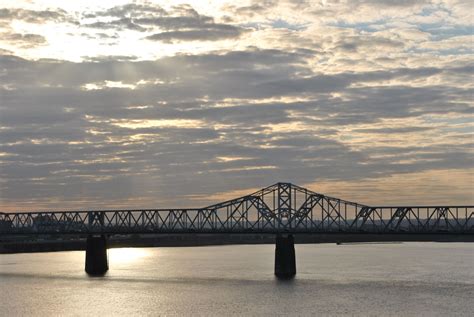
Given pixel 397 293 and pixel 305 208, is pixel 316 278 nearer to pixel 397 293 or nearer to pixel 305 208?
pixel 305 208

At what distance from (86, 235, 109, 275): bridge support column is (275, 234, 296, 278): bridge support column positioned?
3942 cm

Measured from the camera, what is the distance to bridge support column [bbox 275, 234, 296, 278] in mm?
147750

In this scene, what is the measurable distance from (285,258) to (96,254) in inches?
1691

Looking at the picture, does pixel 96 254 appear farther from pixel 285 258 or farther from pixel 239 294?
pixel 239 294

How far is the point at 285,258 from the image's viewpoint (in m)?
148

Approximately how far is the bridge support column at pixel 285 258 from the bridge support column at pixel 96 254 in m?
39.4

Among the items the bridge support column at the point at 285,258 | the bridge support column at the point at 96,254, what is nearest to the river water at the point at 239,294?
the bridge support column at the point at 285,258

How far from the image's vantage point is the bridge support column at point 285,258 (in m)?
148

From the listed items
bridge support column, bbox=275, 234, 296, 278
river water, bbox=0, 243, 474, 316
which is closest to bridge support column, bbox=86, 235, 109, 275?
river water, bbox=0, 243, 474, 316

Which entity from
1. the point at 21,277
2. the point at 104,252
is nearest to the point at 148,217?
the point at 104,252

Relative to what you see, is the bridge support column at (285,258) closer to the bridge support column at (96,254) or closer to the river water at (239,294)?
the river water at (239,294)

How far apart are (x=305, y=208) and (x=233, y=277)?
72.7 ft

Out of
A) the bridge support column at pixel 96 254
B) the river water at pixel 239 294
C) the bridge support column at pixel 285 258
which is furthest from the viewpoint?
the bridge support column at pixel 96 254

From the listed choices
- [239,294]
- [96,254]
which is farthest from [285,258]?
[96,254]
